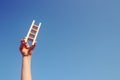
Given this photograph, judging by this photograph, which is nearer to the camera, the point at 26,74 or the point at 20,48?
the point at 26,74

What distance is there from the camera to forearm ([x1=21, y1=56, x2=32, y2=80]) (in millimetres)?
8745

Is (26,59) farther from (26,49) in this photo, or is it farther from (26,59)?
(26,49)

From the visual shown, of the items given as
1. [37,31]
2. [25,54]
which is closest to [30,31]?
[37,31]

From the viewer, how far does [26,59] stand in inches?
361

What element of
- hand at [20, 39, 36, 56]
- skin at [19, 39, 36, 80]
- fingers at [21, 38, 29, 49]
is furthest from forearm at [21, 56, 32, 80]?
fingers at [21, 38, 29, 49]

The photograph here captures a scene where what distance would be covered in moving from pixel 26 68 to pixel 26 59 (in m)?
0.38

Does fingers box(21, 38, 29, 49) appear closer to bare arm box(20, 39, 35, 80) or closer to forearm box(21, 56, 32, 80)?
bare arm box(20, 39, 35, 80)

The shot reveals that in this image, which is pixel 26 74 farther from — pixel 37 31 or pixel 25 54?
pixel 37 31

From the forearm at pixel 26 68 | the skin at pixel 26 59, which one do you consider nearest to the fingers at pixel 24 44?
the skin at pixel 26 59

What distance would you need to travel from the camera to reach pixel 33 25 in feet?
31.0

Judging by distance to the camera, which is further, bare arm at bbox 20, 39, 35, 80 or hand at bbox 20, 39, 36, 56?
hand at bbox 20, 39, 36, 56

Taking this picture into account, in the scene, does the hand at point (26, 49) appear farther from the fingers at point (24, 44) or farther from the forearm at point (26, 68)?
the forearm at point (26, 68)

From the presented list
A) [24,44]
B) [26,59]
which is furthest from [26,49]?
[26,59]

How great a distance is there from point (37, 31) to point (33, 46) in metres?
0.58
